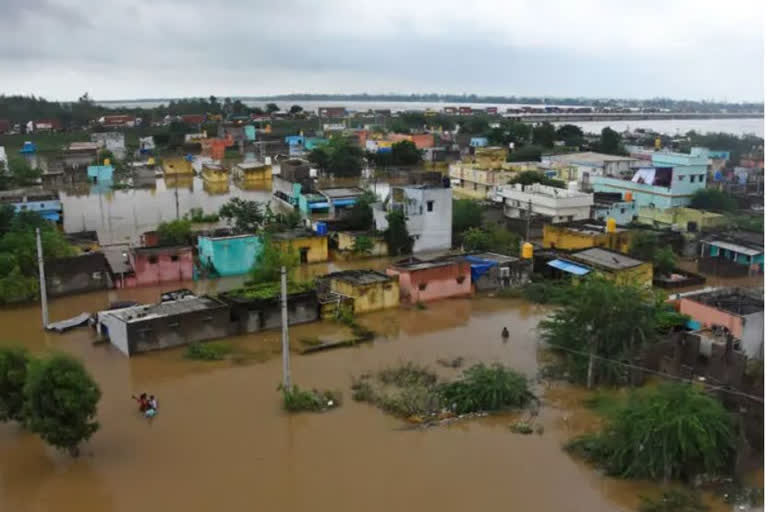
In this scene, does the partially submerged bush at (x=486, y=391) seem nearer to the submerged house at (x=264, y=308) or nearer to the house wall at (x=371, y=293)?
the submerged house at (x=264, y=308)

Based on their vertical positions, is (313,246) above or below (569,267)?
above

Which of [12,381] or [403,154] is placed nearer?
[12,381]

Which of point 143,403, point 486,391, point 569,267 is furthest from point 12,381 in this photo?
point 569,267

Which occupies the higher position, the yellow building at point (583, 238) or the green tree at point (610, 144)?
the green tree at point (610, 144)

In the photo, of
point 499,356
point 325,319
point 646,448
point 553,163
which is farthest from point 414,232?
point 553,163

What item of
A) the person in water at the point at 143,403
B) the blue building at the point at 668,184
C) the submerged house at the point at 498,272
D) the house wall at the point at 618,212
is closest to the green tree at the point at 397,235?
the submerged house at the point at 498,272

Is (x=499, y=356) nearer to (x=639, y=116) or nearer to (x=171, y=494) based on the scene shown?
(x=171, y=494)

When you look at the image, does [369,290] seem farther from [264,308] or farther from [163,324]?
[163,324]
